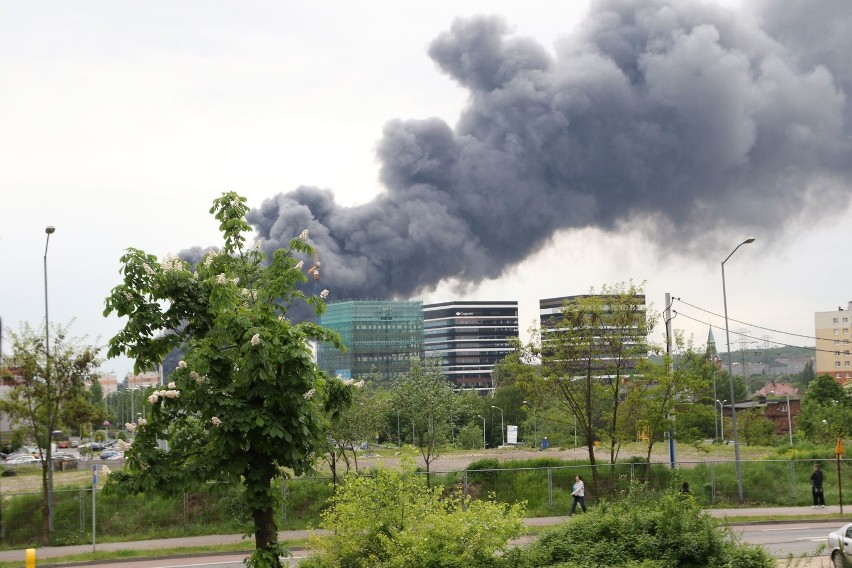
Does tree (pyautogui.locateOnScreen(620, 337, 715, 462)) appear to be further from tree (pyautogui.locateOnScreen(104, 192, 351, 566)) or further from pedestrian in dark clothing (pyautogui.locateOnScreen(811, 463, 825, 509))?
tree (pyautogui.locateOnScreen(104, 192, 351, 566))

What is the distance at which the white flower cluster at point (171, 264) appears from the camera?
12.0m

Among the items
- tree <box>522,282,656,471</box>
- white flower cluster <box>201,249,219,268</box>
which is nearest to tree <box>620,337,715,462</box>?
tree <box>522,282,656,471</box>

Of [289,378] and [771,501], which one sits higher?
[289,378]

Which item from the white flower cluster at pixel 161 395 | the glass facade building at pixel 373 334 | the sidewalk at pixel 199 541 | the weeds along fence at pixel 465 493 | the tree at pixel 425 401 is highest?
the glass facade building at pixel 373 334

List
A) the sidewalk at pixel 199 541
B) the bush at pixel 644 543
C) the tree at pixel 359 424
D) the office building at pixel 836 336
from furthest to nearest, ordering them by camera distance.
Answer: the office building at pixel 836 336, the tree at pixel 359 424, the sidewalk at pixel 199 541, the bush at pixel 644 543

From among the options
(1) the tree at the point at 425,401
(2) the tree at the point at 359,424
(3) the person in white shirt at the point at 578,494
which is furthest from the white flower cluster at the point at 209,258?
(1) the tree at the point at 425,401

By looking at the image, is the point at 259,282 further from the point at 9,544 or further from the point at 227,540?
the point at 9,544

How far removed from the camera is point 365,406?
109 ft

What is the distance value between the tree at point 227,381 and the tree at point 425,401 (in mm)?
24419

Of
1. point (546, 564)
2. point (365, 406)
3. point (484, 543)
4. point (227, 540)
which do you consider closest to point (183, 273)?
point (484, 543)

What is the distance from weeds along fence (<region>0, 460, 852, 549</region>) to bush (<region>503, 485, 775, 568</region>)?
47.5ft

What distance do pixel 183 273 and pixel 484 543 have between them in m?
5.59

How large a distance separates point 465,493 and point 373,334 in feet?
474

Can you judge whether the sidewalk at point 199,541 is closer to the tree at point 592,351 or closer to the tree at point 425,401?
the tree at point 592,351
